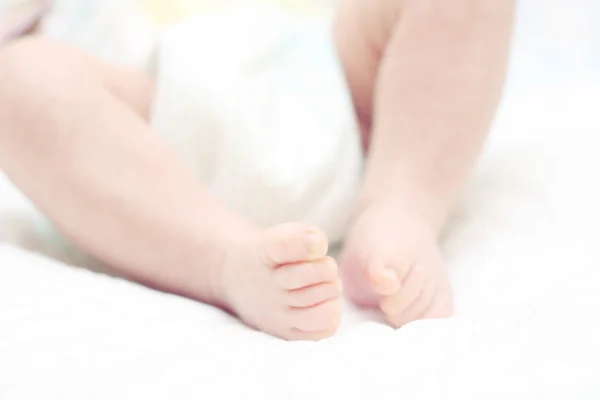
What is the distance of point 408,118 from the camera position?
0.65m

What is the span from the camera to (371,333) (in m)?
0.47

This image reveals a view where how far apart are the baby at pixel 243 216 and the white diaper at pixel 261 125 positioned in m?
0.03

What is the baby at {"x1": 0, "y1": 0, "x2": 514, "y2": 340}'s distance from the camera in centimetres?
54

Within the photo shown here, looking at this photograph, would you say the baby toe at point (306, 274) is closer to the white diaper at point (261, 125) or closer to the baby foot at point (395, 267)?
the baby foot at point (395, 267)

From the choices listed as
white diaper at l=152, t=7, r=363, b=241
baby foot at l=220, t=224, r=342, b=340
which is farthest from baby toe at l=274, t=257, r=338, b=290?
white diaper at l=152, t=7, r=363, b=241

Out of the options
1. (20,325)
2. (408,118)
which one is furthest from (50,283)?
(408,118)

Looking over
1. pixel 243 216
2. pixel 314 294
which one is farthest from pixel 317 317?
pixel 243 216

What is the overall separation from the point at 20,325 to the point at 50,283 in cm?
8

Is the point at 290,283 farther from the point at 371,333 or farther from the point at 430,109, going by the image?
the point at 430,109

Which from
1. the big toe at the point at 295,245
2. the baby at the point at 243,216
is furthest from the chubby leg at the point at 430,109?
the big toe at the point at 295,245

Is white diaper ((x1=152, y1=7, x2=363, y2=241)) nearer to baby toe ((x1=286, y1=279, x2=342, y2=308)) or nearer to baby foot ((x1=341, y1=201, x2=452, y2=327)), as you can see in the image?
baby foot ((x1=341, y1=201, x2=452, y2=327))

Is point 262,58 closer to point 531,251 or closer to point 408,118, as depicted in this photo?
point 408,118

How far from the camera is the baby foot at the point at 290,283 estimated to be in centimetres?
49

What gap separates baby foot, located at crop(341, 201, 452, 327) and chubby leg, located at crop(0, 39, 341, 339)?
0.26ft
